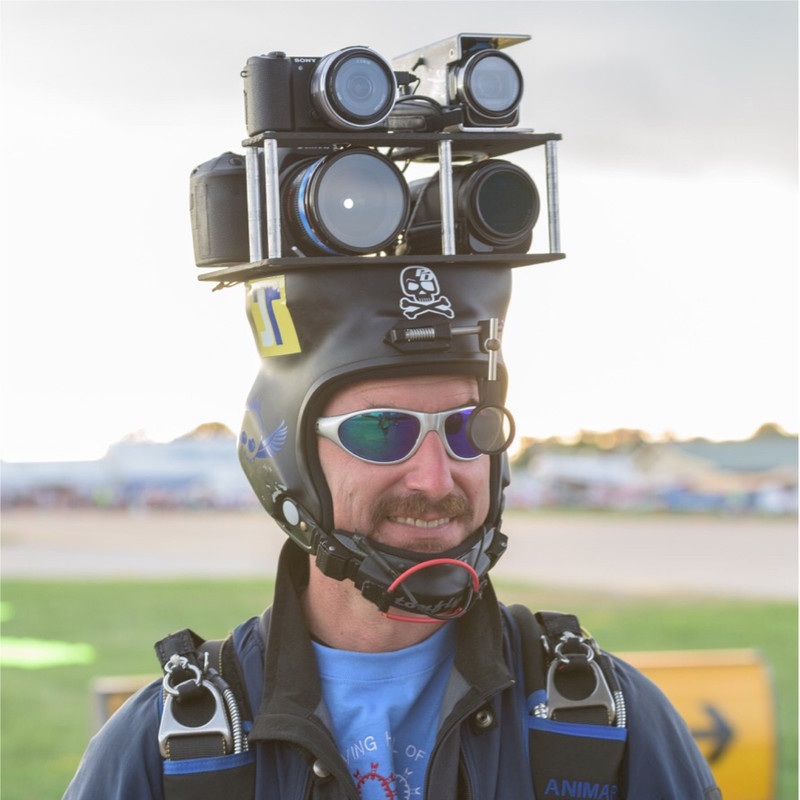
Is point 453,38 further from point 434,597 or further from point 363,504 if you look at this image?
point 434,597

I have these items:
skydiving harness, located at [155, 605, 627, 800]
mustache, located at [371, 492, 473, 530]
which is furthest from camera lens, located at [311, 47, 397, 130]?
skydiving harness, located at [155, 605, 627, 800]

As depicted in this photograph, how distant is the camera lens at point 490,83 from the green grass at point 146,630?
254 inches

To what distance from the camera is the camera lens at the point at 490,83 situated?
3049mm

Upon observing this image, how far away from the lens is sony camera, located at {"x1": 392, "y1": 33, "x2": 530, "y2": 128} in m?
3.05

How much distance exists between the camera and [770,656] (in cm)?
1281

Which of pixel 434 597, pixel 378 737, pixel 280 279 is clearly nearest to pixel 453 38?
pixel 280 279

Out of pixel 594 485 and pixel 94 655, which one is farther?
pixel 594 485

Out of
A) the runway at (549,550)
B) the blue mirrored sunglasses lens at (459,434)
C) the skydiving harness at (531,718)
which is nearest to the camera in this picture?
the skydiving harness at (531,718)

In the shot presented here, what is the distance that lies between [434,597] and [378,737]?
357mm

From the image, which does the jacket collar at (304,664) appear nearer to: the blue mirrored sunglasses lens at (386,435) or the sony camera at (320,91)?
the blue mirrored sunglasses lens at (386,435)

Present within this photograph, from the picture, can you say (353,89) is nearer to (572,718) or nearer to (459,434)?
(459,434)

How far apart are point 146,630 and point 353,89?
505 inches

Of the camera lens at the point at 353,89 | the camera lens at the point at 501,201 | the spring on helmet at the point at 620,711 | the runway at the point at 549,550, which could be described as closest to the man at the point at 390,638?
the spring on helmet at the point at 620,711

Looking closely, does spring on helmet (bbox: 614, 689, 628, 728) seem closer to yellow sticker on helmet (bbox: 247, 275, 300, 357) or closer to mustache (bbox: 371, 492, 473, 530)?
mustache (bbox: 371, 492, 473, 530)
